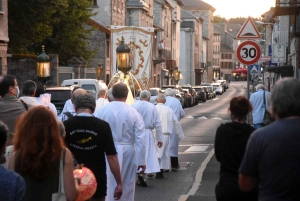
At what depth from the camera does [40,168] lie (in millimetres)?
5617

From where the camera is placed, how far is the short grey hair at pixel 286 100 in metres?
5.04

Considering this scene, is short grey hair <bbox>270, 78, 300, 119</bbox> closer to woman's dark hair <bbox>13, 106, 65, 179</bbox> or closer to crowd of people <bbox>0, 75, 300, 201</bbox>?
crowd of people <bbox>0, 75, 300, 201</bbox>

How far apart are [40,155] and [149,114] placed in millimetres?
8339

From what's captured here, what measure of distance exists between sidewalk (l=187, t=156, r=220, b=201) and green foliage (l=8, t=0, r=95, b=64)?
19586mm

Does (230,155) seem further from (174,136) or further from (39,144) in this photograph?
(174,136)

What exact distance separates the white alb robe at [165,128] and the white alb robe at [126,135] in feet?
20.3

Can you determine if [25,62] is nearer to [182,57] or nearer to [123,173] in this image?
[123,173]

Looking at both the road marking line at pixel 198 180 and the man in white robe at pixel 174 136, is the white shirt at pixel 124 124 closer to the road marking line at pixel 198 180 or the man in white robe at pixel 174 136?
the road marking line at pixel 198 180

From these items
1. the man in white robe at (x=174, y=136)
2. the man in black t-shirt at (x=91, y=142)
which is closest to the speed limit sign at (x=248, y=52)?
the man in white robe at (x=174, y=136)

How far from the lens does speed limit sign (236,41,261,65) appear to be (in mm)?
17203

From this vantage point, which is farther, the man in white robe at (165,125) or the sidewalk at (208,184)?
the man in white robe at (165,125)

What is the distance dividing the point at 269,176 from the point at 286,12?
2714cm

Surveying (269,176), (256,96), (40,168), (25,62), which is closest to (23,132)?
(40,168)

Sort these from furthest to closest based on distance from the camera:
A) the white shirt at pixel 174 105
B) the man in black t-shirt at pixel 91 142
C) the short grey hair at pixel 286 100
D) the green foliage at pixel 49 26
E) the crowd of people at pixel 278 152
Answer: the green foliage at pixel 49 26
the white shirt at pixel 174 105
the man in black t-shirt at pixel 91 142
the short grey hair at pixel 286 100
the crowd of people at pixel 278 152
